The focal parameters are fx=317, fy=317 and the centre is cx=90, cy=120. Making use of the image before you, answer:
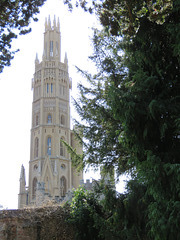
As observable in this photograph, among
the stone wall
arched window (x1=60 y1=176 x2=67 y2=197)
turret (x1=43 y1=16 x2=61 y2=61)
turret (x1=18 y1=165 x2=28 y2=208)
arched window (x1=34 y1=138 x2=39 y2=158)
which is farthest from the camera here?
turret (x1=43 y1=16 x2=61 y2=61)

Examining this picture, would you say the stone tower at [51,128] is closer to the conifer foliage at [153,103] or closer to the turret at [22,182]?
the turret at [22,182]

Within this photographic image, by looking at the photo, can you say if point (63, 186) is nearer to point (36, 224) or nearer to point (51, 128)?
point (51, 128)

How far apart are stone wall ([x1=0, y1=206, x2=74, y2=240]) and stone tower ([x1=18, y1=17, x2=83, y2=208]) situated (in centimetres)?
3269

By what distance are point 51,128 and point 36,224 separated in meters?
40.3

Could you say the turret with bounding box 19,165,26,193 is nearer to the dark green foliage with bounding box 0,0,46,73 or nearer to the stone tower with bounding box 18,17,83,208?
the stone tower with bounding box 18,17,83,208

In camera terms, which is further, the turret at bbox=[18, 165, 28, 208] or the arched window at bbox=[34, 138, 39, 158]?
the arched window at bbox=[34, 138, 39, 158]

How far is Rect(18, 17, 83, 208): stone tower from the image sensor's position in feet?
155

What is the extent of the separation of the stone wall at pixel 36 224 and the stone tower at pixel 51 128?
32694 mm

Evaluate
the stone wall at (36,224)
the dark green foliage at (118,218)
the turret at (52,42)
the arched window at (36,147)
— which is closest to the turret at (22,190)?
the arched window at (36,147)

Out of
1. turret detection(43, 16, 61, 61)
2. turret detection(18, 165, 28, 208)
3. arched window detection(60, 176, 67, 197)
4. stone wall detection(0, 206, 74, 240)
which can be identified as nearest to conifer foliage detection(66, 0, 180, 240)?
stone wall detection(0, 206, 74, 240)

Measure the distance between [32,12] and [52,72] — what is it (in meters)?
46.1

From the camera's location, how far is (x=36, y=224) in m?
11.3

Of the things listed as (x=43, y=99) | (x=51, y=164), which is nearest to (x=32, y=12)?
(x=51, y=164)

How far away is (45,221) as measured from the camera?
11516mm
